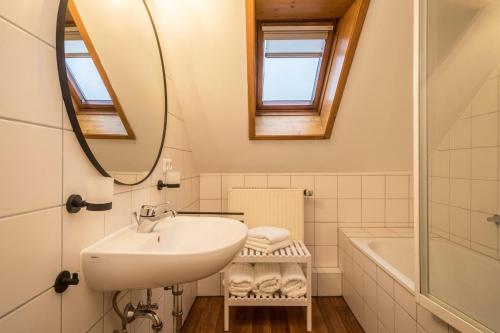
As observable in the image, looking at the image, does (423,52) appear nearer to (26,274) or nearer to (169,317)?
(26,274)

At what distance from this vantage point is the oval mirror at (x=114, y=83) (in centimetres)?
72

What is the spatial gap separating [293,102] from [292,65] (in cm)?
27

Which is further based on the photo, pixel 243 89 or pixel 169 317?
pixel 243 89

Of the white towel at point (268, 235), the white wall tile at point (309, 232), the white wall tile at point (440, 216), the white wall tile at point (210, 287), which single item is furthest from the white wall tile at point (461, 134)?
the white wall tile at point (210, 287)

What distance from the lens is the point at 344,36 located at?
4.81ft

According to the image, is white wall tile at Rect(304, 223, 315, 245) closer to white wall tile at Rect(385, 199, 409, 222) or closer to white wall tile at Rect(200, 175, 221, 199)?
white wall tile at Rect(385, 199, 409, 222)

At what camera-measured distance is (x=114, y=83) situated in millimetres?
957

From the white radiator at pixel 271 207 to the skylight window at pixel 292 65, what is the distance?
0.67m

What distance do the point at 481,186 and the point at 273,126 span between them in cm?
124

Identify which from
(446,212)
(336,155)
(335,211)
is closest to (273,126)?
(336,155)

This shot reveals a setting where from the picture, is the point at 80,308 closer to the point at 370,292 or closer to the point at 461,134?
the point at 370,292

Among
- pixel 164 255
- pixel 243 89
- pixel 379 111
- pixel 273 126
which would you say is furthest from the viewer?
pixel 273 126

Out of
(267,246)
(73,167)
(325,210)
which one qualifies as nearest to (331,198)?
(325,210)

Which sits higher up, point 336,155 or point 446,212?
point 336,155
